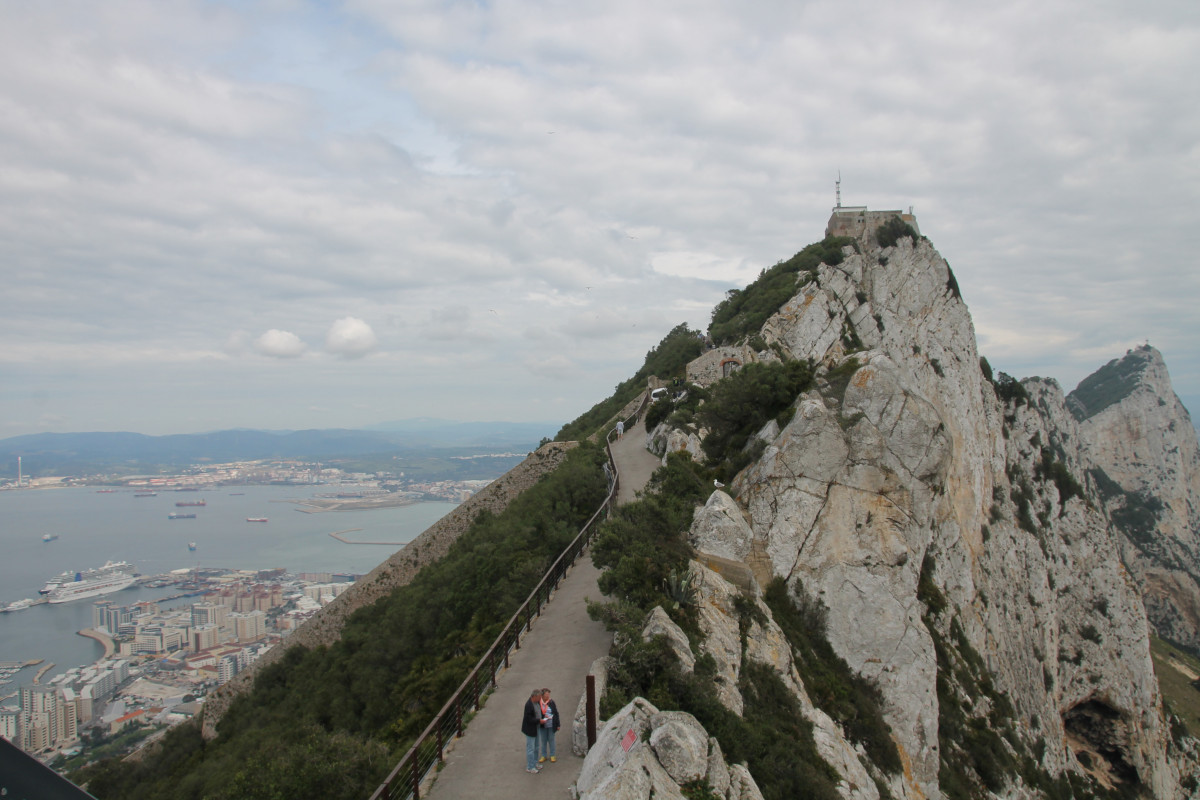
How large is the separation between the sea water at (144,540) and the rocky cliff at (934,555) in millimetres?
37366

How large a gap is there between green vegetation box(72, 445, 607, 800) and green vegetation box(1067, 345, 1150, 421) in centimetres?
10257

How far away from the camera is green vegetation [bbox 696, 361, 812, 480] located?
1920cm

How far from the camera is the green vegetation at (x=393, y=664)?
12758mm

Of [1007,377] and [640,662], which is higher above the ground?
[1007,377]

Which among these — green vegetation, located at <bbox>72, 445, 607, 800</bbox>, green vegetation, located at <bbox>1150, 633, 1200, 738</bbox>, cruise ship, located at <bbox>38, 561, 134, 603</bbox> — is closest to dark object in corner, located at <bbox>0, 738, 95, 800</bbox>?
green vegetation, located at <bbox>72, 445, 607, 800</bbox>

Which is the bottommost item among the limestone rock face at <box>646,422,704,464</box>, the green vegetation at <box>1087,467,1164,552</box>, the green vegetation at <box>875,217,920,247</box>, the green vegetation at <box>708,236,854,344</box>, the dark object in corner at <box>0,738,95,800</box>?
the green vegetation at <box>1087,467,1164,552</box>

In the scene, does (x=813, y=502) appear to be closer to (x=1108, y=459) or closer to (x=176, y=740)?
(x=176, y=740)

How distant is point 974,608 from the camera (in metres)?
25.8

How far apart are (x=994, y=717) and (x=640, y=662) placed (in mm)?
19543

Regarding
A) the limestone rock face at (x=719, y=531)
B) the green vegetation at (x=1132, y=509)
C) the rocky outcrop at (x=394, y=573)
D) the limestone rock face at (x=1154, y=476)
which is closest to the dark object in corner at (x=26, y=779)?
the limestone rock face at (x=719, y=531)

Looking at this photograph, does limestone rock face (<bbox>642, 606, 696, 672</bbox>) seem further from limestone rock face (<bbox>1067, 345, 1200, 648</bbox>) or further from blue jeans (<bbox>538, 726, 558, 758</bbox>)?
limestone rock face (<bbox>1067, 345, 1200, 648</bbox>)

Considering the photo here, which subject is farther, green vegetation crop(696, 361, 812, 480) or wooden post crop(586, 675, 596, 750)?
green vegetation crop(696, 361, 812, 480)

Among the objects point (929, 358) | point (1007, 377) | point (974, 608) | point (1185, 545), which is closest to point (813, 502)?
point (974, 608)

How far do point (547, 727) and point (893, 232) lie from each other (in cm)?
4500
